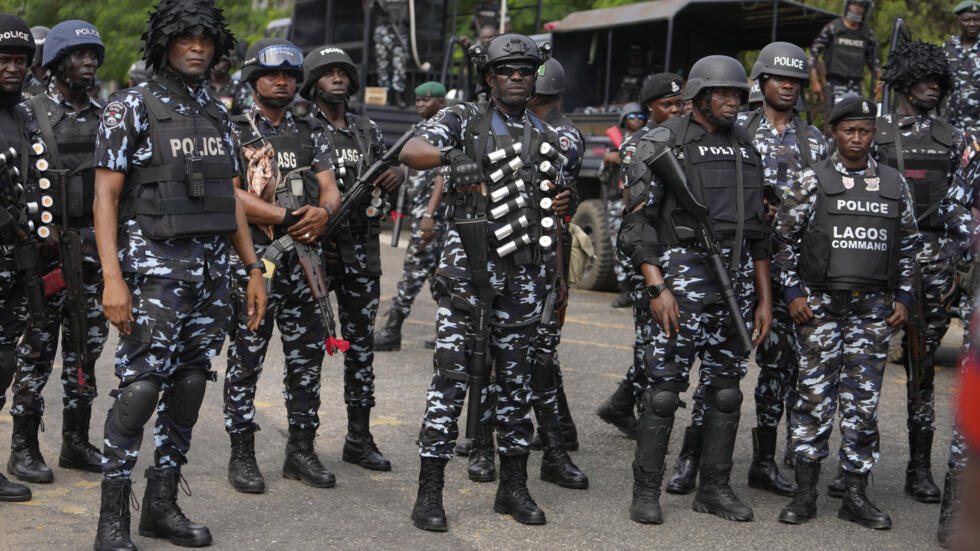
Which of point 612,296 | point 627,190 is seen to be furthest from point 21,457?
point 612,296

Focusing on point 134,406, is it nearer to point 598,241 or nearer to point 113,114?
point 113,114

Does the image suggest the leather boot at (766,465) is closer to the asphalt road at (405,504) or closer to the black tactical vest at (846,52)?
the asphalt road at (405,504)

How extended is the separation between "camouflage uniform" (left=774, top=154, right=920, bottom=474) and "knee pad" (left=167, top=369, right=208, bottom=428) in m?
2.78

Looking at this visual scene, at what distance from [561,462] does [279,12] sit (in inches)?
863

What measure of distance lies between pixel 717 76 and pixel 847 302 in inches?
48.6

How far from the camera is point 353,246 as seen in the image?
6.22 metres

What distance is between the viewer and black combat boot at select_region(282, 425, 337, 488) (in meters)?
5.97

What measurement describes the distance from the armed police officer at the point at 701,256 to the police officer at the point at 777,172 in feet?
1.72

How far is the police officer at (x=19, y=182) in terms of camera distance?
214 inches

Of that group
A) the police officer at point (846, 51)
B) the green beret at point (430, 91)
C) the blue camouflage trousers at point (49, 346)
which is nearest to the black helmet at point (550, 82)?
the blue camouflage trousers at point (49, 346)

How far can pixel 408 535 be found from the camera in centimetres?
527

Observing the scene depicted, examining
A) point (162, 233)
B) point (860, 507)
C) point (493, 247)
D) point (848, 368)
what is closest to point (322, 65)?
point (493, 247)

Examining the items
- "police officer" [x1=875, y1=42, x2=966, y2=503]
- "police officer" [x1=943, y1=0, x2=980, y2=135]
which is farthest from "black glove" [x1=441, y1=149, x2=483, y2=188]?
"police officer" [x1=943, y1=0, x2=980, y2=135]

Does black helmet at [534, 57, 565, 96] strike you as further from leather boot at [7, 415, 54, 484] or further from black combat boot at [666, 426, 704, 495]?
leather boot at [7, 415, 54, 484]
